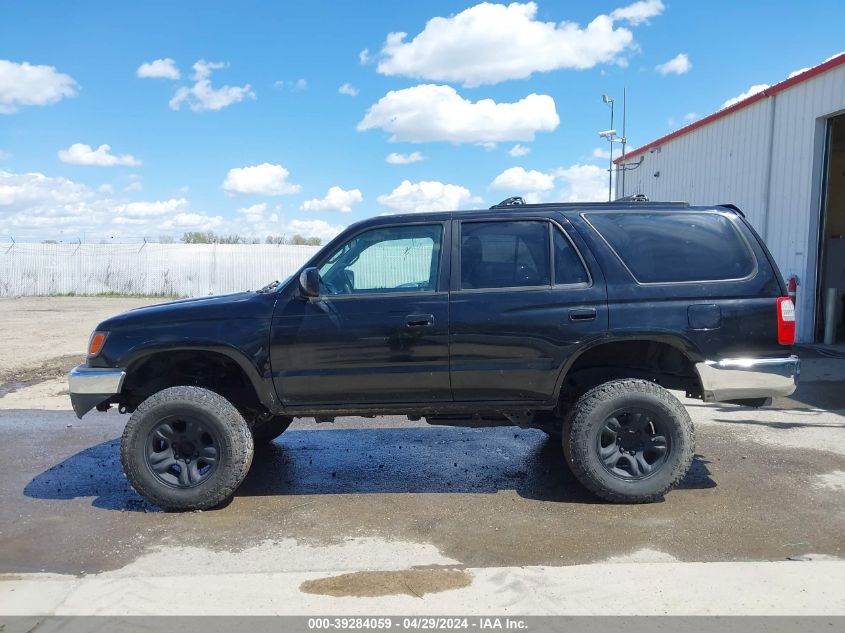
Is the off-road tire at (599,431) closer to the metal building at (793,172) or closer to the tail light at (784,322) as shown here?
the tail light at (784,322)

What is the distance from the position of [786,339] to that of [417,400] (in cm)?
252

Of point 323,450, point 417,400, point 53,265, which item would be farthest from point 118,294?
point 417,400

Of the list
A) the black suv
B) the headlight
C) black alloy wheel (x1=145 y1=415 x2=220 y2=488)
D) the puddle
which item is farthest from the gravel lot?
the headlight

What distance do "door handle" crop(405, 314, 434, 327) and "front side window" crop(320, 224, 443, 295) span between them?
0.21 meters

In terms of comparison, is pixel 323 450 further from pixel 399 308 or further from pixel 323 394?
pixel 399 308

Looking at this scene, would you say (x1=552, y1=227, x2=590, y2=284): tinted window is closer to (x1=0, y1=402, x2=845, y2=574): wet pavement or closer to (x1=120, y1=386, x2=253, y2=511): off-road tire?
(x1=0, y1=402, x2=845, y2=574): wet pavement

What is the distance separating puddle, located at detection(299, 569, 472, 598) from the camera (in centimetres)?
349

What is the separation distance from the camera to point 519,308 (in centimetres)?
456

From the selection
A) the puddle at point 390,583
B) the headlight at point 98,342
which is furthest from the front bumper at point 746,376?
the headlight at point 98,342

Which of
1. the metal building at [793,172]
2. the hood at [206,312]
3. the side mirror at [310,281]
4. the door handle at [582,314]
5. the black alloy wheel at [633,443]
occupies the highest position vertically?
the metal building at [793,172]

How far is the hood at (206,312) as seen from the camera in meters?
4.63

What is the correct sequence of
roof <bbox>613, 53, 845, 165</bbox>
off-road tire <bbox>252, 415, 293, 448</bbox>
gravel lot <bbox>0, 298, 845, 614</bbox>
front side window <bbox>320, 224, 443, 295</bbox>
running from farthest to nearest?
1. roof <bbox>613, 53, 845, 165</bbox>
2. off-road tire <bbox>252, 415, 293, 448</bbox>
3. front side window <bbox>320, 224, 443, 295</bbox>
4. gravel lot <bbox>0, 298, 845, 614</bbox>

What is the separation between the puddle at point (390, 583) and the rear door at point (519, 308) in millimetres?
1347
